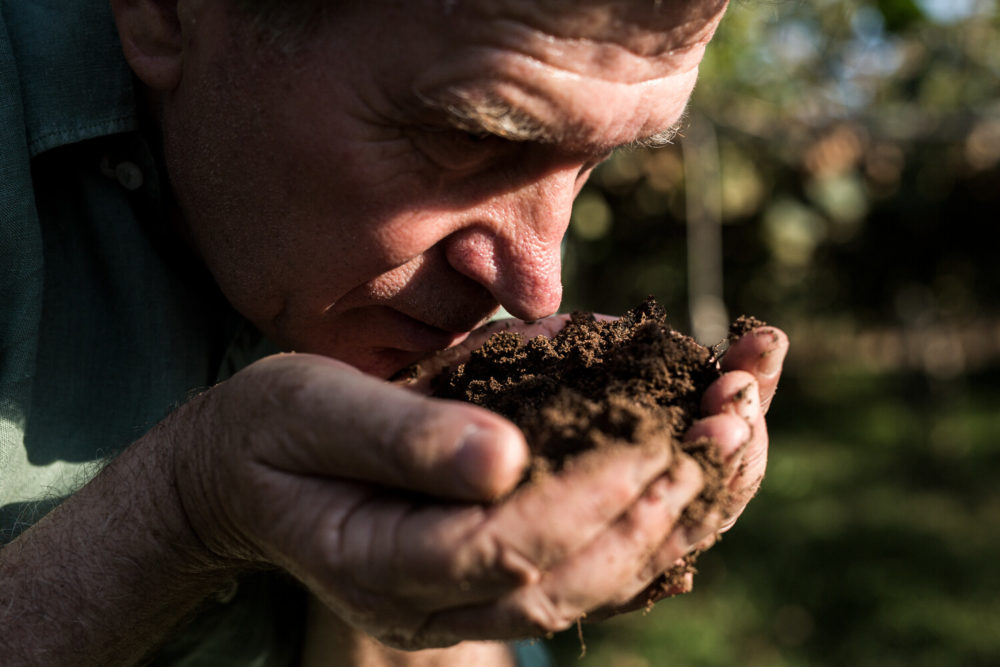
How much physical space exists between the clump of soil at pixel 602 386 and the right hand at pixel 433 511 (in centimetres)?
7

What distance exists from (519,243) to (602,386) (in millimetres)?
341

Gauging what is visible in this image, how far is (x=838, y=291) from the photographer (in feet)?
28.5

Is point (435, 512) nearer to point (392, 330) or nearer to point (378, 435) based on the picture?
point (378, 435)

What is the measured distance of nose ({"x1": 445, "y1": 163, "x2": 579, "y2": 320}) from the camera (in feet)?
5.47

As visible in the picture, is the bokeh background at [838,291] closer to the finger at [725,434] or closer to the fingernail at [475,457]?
the finger at [725,434]

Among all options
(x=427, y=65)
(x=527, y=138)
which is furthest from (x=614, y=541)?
(x=427, y=65)

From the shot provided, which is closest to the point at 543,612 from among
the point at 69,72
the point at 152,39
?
the point at 152,39

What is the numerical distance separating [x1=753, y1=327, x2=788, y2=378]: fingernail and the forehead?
460 millimetres

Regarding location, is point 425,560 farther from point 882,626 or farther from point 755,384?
point 882,626

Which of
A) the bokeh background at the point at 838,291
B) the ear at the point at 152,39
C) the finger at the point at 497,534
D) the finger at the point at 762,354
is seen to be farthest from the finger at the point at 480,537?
the bokeh background at the point at 838,291

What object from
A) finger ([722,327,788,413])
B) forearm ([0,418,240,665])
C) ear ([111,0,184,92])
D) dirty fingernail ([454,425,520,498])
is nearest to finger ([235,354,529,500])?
dirty fingernail ([454,425,520,498])

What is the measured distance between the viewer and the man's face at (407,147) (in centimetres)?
146

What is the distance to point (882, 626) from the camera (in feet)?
13.4

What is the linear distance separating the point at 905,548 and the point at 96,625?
4.47 metres
